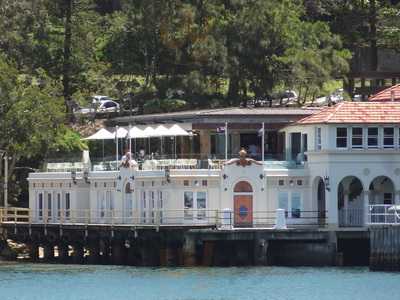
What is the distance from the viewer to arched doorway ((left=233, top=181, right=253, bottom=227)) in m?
120

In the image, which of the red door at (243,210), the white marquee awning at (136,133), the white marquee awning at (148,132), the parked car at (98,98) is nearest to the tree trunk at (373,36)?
the parked car at (98,98)

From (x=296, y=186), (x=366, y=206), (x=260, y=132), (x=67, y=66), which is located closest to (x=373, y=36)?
(x=67, y=66)

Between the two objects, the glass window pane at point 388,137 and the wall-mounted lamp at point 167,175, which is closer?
the glass window pane at point 388,137

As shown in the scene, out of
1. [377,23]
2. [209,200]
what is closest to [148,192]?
[209,200]

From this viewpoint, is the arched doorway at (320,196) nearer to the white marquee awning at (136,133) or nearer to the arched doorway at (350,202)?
the arched doorway at (350,202)

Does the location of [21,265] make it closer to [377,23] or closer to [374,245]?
[374,245]

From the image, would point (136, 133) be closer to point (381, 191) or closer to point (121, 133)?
point (121, 133)

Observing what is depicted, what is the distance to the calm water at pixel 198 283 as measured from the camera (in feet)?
334

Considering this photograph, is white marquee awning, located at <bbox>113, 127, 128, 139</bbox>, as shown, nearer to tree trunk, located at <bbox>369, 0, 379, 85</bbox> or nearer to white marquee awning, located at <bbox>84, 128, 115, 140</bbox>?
white marquee awning, located at <bbox>84, 128, 115, 140</bbox>

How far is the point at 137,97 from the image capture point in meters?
153

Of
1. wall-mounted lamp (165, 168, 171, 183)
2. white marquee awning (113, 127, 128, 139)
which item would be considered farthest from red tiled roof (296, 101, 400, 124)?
Result: white marquee awning (113, 127, 128, 139)

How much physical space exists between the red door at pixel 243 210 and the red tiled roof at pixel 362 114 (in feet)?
17.9

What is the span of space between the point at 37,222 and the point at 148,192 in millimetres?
8860

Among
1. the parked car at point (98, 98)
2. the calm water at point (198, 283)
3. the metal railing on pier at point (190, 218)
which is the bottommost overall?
the calm water at point (198, 283)
